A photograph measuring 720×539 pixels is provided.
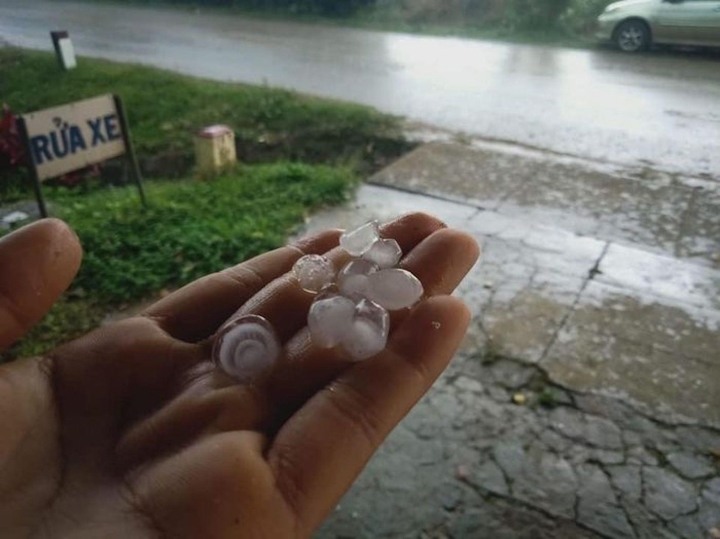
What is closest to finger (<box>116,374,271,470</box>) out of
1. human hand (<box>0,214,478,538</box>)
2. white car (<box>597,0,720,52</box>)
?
human hand (<box>0,214,478,538</box>)

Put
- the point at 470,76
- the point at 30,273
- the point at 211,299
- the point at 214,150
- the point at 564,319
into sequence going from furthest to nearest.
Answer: the point at 470,76
the point at 214,150
the point at 564,319
the point at 211,299
the point at 30,273

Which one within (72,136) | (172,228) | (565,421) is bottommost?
(565,421)

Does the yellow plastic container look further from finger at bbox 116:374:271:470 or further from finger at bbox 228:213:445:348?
finger at bbox 116:374:271:470

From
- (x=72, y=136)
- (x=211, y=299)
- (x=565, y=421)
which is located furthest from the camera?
(x=72, y=136)

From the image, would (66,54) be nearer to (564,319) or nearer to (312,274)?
(564,319)

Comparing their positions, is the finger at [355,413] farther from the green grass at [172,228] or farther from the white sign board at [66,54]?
the white sign board at [66,54]

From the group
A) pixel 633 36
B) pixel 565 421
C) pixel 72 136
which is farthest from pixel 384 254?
pixel 633 36

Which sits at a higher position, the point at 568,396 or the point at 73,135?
the point at 73,135

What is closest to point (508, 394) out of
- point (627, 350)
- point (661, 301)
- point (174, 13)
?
point (627, 350)
